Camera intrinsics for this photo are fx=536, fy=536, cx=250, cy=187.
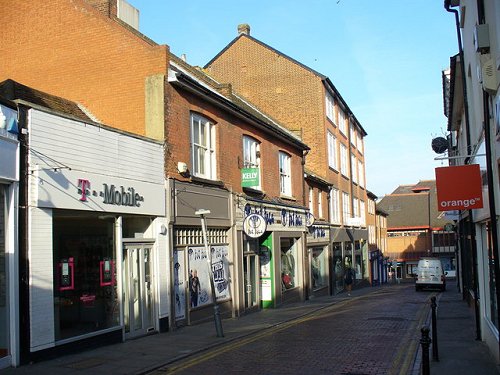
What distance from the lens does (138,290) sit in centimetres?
1294

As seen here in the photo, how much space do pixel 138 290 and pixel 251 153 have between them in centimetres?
834

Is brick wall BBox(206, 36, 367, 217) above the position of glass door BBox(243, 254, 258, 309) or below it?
above

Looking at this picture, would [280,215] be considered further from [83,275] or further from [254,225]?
[83,275]

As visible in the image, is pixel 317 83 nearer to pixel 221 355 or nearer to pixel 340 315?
pixel 340 315

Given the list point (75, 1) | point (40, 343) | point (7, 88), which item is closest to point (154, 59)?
point (75, 1)

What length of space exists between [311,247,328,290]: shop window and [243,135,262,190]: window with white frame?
8.51 m

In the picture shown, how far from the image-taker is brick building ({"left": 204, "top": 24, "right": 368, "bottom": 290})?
32.4 m

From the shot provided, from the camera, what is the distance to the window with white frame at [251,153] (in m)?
19.2

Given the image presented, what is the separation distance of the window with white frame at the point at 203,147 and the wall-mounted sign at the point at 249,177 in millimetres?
1752

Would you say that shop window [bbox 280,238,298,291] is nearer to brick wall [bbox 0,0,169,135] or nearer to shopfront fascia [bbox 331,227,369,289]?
shopfront fascia [bbox 331,227,369,289]

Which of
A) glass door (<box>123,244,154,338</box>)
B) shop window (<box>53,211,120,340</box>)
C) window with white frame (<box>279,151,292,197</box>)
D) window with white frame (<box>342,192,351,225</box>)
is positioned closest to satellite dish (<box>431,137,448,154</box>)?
window with white frame (<box>279,151,292,197</box>)

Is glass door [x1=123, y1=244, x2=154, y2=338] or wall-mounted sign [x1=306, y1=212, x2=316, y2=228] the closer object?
glass door [x1=123, y1=244, x2=154, y2=338]

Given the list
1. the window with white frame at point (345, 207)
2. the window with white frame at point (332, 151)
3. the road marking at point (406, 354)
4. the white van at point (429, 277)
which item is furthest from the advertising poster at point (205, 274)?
the white van at point (429, 277)

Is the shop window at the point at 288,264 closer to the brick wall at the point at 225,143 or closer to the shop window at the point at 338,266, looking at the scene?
the brick wall at the point at 225,143
